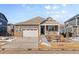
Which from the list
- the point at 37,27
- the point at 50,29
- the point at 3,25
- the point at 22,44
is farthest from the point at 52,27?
the point at 3,25

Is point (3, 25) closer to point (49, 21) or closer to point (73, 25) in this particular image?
point (49, 21)

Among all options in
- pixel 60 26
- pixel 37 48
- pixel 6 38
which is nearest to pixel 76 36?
pixel 60 26

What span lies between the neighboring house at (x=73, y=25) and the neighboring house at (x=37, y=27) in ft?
0.69

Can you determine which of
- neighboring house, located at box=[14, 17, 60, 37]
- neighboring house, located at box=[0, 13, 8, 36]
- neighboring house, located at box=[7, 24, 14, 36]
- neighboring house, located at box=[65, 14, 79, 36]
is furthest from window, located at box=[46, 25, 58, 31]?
neighboring house, located at box=[0, 13, 8, 36]

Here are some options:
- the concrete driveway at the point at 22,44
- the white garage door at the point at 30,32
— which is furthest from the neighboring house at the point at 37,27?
the concrete driveway at the point at 22,44

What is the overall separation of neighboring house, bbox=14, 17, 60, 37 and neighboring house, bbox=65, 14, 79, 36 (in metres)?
0.21

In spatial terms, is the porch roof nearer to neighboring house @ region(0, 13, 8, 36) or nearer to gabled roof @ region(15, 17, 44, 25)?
gabled roof @ region(15, 17, 44, 25)

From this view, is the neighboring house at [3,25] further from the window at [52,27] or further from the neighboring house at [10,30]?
the window at [52,27]

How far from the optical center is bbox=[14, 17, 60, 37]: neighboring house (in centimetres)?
642

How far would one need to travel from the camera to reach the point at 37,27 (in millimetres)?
6504

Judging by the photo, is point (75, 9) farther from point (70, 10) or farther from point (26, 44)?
point (26, 44)

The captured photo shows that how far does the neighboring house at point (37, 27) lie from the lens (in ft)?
21.0

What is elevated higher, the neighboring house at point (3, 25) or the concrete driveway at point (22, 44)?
the neighboring house at point (3, 25)

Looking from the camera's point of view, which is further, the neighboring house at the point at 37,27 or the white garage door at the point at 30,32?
the white garage door at the point at 30,32
